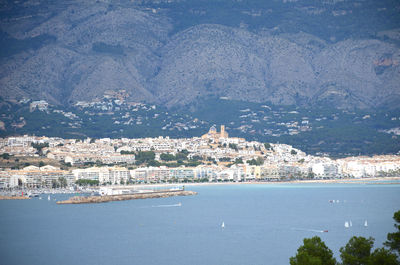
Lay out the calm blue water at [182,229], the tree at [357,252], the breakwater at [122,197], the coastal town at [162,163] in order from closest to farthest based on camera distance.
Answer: the tree at [357,252], the calm blue water at [182,229], the breakwater at [122,197], the coastal town at [162,163]

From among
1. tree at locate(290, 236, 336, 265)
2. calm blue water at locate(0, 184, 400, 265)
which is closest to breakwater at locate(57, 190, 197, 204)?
calm blue water at locate(0, 184, 400, 265)

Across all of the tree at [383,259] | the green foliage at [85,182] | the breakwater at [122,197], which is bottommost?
the tree at [383,259]

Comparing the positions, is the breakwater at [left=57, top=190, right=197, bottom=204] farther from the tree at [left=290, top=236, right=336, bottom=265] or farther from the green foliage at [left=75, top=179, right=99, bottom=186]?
the tree at [left=290, top=236, right=336, bottom=265]

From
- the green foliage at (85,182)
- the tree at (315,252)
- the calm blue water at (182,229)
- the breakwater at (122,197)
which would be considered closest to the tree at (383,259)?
the tree at (315,252)

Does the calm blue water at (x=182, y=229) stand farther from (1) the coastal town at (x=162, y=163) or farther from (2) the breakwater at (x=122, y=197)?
(1) the coastal town at (x=162, y=163)

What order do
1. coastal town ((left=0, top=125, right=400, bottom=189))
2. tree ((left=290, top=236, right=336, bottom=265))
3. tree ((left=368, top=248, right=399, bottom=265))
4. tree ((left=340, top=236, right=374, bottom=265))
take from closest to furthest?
tree ((left=368, top=248, right=399, bottom=265))
tree ((left=290, top=236, right=336, bottom=265))
tree ((left=340, top=236, right=374, bottom=265))
coastal town ((left=0, top=125, right=400, bottom=189))

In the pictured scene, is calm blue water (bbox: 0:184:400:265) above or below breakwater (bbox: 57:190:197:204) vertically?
below

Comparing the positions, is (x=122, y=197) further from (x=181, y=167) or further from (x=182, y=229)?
(x=181, y=167)

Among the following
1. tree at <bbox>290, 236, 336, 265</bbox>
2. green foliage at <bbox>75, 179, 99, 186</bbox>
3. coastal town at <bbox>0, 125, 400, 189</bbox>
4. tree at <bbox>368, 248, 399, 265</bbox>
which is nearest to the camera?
tree at <bbox>368, 248, 399, 265</bbox>
